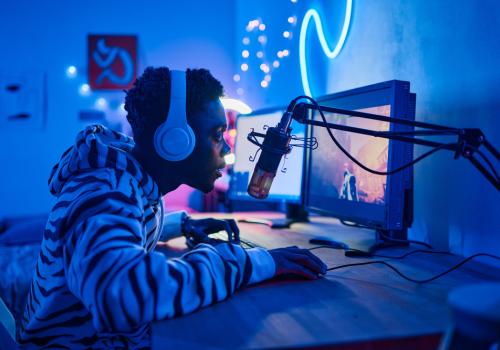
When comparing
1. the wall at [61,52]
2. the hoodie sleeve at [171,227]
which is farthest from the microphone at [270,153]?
the wall at [61,52]

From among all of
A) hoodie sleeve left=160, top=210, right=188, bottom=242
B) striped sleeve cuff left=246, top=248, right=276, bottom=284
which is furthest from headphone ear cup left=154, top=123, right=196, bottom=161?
hoodie sleeve left=160, top=210, right=188, bottom=242

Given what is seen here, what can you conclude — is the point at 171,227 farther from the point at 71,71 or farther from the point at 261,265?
the point at 71,71

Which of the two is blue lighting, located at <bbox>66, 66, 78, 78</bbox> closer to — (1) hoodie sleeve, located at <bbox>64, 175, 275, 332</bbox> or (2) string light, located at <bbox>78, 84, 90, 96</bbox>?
(2) string light, located at <bbox>78, 84, 90, 96</bbox>

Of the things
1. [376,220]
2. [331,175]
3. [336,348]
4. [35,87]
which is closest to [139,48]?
[35,87]

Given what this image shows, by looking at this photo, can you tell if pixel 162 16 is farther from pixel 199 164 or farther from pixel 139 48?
pixel 199 164

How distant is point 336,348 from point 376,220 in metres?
0.63

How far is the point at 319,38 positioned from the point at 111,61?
6.06 ft

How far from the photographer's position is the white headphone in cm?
102

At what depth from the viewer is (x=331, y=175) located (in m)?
1.46

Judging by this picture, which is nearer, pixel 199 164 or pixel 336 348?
pixel 336 348

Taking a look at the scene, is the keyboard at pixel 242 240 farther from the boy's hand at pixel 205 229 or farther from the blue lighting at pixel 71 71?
the blue lighting at pixel 71 71

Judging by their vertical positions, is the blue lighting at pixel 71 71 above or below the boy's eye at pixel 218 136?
above

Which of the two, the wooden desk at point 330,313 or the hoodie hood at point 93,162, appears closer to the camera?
the wooden desk at point 330,313

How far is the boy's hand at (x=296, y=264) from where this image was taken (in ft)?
3.06
